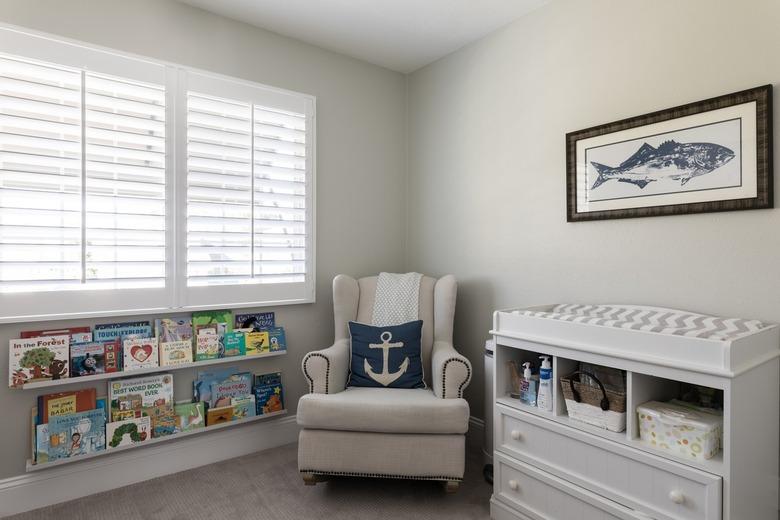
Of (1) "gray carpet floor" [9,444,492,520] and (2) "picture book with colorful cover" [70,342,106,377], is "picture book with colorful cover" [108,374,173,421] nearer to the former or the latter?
(2) "picture book with colorful cover" [70,342,106,377]

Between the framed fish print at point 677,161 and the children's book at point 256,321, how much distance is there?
1876 mm

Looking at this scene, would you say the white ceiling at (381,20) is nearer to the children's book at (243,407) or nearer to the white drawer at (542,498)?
the children's book at (243,407)

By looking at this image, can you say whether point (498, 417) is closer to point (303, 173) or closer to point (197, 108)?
point (303, 173)

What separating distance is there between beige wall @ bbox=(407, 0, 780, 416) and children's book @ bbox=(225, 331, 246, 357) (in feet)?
4.58

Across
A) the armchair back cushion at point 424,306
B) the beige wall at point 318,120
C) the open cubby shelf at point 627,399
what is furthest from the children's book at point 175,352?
the open cubby shelf at point 627,399

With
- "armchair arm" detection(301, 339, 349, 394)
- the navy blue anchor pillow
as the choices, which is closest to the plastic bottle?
the navy blue anchor pillow

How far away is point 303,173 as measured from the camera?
2.97m

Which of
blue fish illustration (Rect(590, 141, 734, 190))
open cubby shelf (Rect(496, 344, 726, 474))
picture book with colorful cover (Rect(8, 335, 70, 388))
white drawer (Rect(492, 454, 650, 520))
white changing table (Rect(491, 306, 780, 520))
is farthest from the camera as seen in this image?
picture book with colorful cover (Rect(8, 335, 70, 388))

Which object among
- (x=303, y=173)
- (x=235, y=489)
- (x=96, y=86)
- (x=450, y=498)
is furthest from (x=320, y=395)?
(x=96, y=86)

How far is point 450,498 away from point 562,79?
2.27 m

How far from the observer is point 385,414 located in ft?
7.10

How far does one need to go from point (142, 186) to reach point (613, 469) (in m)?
2.58

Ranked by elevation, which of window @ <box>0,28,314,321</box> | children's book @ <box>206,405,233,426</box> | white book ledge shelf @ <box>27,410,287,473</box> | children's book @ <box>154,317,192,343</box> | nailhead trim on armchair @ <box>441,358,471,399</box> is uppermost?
window @ <box>0,28,314,321</box>

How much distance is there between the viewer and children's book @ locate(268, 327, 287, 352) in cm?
280
